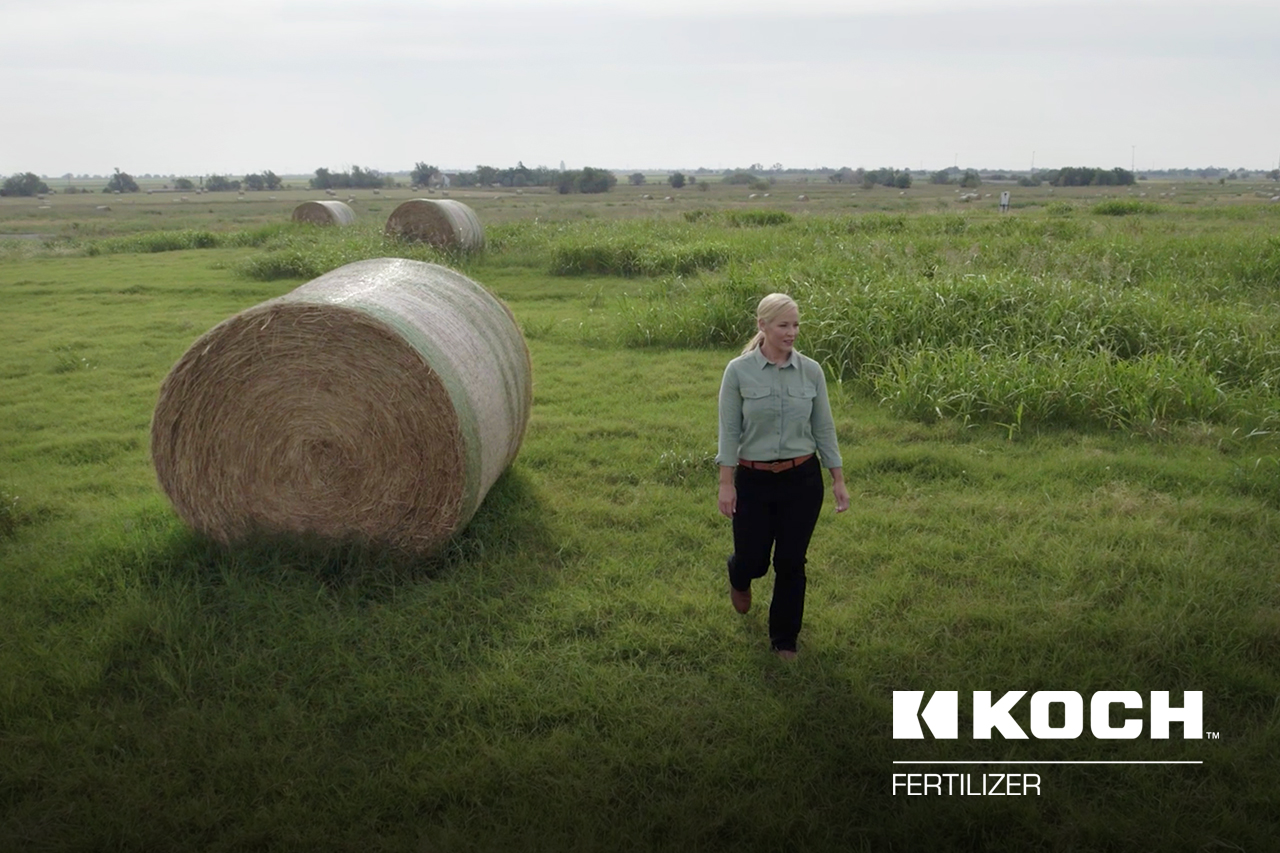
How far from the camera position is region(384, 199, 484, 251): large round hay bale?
756 inches

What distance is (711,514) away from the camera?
6250mm

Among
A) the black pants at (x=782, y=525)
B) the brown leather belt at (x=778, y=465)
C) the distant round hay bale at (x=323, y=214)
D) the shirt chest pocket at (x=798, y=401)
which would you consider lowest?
the black pants at (x=782, y=525)

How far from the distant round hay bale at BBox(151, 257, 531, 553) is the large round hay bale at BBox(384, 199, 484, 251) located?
13984mm

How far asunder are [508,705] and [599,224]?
19832 mm

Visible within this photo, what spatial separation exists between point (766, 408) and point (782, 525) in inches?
22.8

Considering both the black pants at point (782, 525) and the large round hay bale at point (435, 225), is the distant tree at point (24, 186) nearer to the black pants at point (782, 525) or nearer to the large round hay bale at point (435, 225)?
the large round hay bale at point (435, 225)

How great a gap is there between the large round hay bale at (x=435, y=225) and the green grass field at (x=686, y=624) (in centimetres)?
989

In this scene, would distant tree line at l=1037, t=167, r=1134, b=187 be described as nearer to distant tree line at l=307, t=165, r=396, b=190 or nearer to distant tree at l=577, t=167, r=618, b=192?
distant tree at l=577, t=167, r=618, b=192

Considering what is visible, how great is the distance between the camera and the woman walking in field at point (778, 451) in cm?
448

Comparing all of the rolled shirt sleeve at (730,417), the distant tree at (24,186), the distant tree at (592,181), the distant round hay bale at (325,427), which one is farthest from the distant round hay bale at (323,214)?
the distant tree at (24,186)

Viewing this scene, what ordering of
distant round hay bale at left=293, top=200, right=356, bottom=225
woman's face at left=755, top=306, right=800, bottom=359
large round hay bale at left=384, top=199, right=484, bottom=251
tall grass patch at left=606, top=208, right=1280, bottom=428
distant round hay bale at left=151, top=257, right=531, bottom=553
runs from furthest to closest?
distant round hay bale at left=293, top=200, right=356, bottom=225, large round hay bale at left=384, top=199, right=484, bottom=251, tall grass patch at left=606, top=208, right=1280, bottom=428, distant round hay bale at left=151, top=257, right=531, bottom=553, woman's face at left=755, top=306, right=800, bottom=359

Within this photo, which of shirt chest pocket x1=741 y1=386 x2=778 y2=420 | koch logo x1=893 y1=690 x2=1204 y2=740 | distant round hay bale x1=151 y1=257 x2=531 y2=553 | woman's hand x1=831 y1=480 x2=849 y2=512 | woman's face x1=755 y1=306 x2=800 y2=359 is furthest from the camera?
distant round hay bale x1=151 y1=257 x2=531 y2=553

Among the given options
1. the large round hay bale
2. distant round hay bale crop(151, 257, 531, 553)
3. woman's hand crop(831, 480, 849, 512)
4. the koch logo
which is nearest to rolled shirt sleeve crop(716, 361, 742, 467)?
woman's hand crop(831, 480, 849, 512)

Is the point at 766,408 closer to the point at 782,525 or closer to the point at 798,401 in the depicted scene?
the point at 798,401
